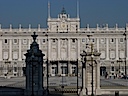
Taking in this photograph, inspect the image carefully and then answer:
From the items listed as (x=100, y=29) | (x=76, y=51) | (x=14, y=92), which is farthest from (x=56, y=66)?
(x=14, y=92)

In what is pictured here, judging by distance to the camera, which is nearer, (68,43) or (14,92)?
(14,92)

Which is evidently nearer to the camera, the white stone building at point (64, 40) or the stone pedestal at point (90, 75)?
the stone pedestal at point (90, 75)

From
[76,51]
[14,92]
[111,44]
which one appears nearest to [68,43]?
[76,51]

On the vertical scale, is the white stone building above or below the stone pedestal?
above

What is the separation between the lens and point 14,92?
95.6 ft

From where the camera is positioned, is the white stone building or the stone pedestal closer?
the stone pedestal

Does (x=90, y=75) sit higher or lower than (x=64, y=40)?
lower

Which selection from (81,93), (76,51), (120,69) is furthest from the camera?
(76,51)

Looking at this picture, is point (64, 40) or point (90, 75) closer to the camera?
→ point (90, 75)

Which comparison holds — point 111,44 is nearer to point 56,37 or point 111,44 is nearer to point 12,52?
point 56,37

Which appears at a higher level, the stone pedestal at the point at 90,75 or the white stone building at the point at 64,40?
the white stone building at the point at 64,40

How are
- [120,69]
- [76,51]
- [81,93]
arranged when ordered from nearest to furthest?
[81,93] < [120,69] < [76,51]

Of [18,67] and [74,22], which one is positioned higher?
[74,22]

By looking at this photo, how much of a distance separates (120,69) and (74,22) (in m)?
15.1
